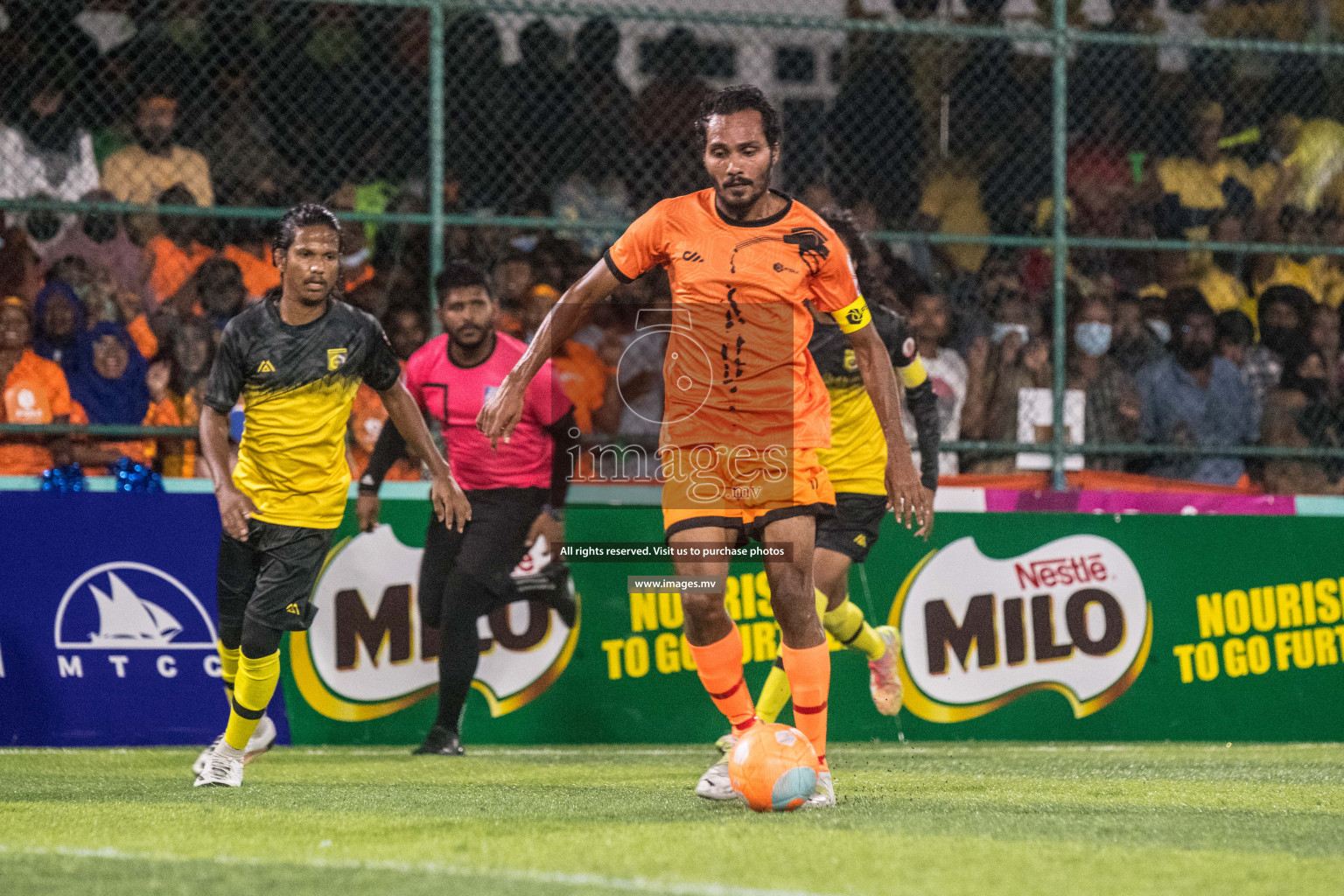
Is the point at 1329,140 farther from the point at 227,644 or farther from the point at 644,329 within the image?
the point at 227,644

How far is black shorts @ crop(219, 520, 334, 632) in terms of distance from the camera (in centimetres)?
636

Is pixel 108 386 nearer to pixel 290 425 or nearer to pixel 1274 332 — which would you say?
pixel 290 425

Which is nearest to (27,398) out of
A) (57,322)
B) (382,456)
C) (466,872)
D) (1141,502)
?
(57,322)

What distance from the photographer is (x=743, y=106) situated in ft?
17.9

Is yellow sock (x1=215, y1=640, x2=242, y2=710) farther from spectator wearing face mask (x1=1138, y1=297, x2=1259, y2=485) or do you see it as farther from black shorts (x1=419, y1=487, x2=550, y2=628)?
spectator wearing face mask (x1=1138, y1=297, x2=1259, y2=485)

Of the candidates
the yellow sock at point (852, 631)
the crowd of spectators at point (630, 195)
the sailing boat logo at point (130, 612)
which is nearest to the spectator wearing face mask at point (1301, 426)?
the crowd of spectators at point (630, 195)

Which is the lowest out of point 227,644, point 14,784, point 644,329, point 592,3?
point 14,784

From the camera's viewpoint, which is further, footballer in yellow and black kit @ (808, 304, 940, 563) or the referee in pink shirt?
the referee in pink shirt

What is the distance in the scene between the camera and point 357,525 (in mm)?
8555

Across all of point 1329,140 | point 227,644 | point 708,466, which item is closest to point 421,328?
point 227,644

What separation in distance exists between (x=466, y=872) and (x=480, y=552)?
415cm

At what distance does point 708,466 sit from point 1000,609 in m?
3.99

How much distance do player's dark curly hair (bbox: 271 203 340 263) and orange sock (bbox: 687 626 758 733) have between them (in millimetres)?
2230

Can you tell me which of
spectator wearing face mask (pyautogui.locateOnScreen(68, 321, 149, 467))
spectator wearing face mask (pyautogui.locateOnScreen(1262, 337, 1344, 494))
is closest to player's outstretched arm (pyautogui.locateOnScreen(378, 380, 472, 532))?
spectator wearing face mask (pyautogui.locateOnScreen(68, 321, 149, 467))
